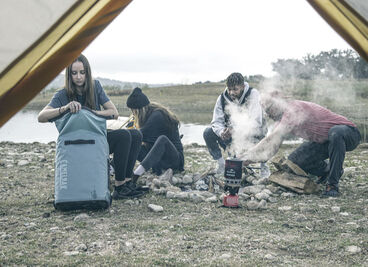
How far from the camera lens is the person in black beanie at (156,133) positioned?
5.14 metres

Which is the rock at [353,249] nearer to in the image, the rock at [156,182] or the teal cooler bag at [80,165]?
the teal cooler bag at [80,165]

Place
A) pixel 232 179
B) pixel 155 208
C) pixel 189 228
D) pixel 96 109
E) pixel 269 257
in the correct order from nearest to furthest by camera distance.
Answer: pixel 269 257 → pixel 189 228 → pixel 155 208 → pixel 232 179 → pixel 96 109

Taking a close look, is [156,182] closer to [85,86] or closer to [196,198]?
[196,198]

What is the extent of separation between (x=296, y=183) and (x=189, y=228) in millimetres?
1818

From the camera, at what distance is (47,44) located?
214 centimetres

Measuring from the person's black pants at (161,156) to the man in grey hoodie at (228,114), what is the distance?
60 centimetres

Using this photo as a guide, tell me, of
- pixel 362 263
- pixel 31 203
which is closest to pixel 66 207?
pixel 31 203

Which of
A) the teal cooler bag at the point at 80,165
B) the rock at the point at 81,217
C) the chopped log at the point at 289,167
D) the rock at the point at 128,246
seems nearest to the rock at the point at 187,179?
the chopped log at the point at 289,167

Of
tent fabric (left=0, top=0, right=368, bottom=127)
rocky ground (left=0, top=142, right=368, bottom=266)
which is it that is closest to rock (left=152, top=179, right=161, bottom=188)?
rocky ground (left=0, top=142, right=368, bottom=266)

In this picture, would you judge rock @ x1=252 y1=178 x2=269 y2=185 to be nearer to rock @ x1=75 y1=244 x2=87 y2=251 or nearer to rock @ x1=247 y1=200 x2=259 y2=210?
rock @ x1=247 y1=200 x2=259 y2=210

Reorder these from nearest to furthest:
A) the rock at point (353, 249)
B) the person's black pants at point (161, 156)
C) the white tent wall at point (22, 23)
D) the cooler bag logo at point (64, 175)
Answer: the white tent wall at point (22, 23) → the rock at point (353, 249) → the cooler bag logo at point (64, 175) → the person's black pants at point (161, 156)

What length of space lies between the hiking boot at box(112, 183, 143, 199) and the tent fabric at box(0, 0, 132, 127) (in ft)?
7.37

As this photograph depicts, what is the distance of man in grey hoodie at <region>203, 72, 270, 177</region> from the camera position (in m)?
5.43

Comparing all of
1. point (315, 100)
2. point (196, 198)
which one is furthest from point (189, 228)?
point (315, 100)
